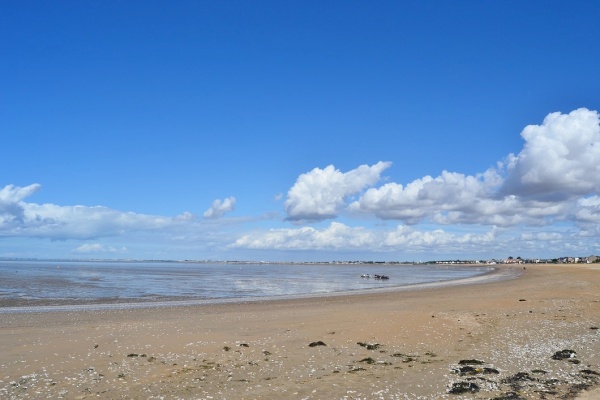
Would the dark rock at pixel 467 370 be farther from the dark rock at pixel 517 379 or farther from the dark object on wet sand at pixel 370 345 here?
the dark object on wet sand at pixel 370 345

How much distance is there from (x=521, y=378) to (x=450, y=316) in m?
12.1

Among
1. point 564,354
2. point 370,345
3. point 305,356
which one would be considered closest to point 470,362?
point 564,354

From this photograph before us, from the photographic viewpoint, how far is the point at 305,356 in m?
14.7

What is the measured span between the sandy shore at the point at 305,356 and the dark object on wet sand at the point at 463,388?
0.09 ft

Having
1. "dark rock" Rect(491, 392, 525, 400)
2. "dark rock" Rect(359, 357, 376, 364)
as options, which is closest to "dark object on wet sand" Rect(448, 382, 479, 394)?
"dark rock" Rect(491, 392, 525, 400)

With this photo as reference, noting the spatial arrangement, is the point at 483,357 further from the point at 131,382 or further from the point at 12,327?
the point at 12,327

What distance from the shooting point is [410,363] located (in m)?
13.8

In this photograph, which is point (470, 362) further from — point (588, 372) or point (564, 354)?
point (564, 354)

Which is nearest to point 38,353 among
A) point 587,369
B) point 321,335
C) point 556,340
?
point 321,335

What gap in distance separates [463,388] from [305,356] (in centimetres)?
519

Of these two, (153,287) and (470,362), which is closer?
(470,362)

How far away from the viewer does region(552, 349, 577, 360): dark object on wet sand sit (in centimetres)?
1414

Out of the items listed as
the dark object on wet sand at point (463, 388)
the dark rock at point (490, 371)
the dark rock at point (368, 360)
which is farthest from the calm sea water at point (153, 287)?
the dark object on wet sand at point (463, 388)

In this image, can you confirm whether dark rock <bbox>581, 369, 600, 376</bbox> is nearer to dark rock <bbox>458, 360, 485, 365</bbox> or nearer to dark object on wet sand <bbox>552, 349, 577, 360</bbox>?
dark object on wet sand <bbox>552, 349, 577, 360</bbox>
